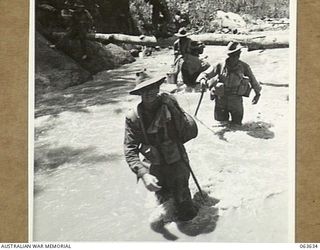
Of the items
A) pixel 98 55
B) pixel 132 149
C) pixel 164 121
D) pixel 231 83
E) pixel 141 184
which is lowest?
pixel 141 184

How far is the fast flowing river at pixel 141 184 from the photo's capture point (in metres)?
1.75

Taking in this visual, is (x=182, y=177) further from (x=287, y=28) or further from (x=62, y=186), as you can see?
(x=287, y=28)

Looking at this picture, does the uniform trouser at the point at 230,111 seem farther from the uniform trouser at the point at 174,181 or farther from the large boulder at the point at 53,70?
the large boulder at the point at 53,70

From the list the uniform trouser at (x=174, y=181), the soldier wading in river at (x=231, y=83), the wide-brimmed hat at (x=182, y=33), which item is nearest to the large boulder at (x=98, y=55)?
the wide-brimmed hat at (x=182, y=33)

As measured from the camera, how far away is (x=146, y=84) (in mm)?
1798

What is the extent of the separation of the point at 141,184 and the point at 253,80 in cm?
60

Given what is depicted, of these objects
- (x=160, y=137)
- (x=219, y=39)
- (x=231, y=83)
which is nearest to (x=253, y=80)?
(x=231, y=83)

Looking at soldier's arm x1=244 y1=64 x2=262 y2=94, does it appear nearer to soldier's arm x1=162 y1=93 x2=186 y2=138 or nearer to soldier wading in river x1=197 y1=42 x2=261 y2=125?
soldier wading in river x1=197 y1=42 x2=261 y2=125

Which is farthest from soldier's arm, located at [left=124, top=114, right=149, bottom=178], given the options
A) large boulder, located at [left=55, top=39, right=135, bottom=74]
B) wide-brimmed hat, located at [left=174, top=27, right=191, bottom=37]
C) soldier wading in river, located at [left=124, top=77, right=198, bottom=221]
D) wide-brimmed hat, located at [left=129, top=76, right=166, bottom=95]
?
wide-brimmed hat, located at [left=174, top=27, right=191, bottom=37]

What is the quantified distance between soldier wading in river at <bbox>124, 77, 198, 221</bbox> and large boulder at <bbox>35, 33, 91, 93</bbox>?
0.83ft

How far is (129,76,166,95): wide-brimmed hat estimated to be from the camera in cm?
179

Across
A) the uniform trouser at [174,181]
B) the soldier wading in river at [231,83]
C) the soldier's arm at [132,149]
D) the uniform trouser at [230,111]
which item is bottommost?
the uniform trouser at [174,181]

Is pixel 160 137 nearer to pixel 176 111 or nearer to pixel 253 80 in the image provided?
pixel 176 111

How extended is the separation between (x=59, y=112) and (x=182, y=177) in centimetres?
55
